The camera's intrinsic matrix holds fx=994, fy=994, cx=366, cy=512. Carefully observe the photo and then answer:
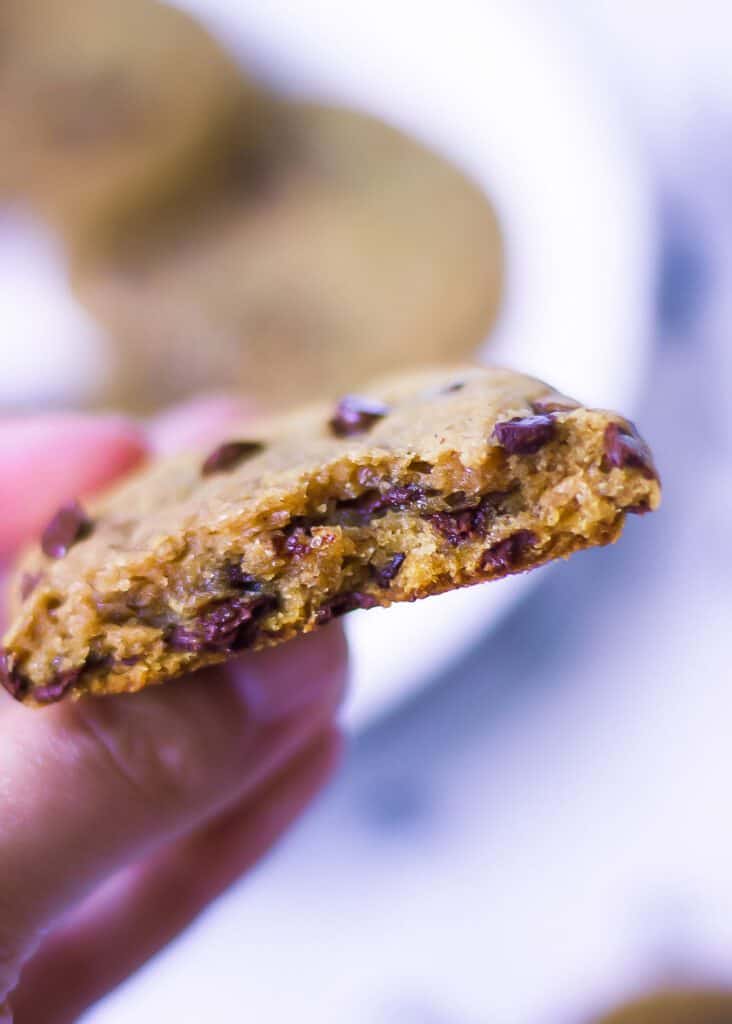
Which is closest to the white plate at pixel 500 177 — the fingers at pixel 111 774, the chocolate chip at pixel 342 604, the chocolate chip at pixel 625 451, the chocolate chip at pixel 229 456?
the fingers at pixel 111 774

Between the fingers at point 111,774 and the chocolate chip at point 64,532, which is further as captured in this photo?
the chocolate chip at point 64,532

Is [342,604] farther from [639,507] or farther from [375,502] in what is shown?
[639,507]

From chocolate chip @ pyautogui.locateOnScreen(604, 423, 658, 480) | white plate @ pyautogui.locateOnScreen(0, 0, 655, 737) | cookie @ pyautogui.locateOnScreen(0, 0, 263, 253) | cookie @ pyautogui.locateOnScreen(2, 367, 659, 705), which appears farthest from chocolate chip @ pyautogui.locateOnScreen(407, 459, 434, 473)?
cookie @ pyautogui.locateOnScreen(0, 0, 263, 253)

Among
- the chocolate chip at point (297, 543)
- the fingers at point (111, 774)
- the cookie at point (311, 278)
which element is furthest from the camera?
the cookie at point (311, 278)

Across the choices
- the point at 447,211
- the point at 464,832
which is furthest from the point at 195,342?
the point at 464,832

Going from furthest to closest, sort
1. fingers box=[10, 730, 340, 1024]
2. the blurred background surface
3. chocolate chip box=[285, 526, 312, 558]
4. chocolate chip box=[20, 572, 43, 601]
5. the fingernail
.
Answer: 1. the blurred background surface
2. fingers box=[10, 730, 340, 1024]
3. the fingernail
4. chocolate chip box=[20, 572, 43, 601]
5. chocolate chip box=[285, 526, 312, 558]

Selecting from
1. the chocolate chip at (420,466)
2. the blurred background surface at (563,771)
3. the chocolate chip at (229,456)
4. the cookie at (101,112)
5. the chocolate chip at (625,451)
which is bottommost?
the blurred background surface at (563,771)

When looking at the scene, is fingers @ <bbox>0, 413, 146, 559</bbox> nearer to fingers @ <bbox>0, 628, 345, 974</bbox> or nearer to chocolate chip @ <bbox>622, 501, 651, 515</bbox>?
fingers @ <bbox>0, 628, 345, 974</bbox>

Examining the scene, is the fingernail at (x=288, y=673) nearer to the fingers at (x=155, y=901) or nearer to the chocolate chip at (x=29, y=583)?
the chocolate chip at (x=29, y=583)
